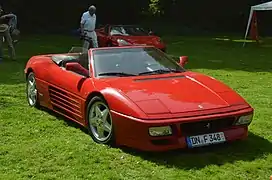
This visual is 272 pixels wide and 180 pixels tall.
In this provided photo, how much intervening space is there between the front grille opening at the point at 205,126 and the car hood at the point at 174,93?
16 cm

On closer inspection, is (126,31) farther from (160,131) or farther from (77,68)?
(160,131)

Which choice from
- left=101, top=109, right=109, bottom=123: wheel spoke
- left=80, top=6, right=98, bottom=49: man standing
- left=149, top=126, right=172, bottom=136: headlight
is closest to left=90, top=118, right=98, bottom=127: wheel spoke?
left=101, top=109, right=109, bottom=123: wheel spoke

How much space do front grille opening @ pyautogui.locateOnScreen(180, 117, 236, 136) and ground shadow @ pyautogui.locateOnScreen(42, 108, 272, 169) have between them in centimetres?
26

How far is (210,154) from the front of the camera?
5.59 metres

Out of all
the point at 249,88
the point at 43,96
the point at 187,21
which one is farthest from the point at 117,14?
Answer: the point at 43,96

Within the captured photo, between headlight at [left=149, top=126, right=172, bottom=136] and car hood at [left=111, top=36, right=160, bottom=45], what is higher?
headlight at [left=149, top=126, right=172, bottom=136]

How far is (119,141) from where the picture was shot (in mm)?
5719

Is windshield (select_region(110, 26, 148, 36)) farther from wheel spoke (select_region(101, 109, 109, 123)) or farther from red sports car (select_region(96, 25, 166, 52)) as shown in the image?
wheel spoke (select_region(101, 109, 109, 123))

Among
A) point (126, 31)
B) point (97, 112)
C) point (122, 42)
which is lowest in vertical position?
point (122, 42)

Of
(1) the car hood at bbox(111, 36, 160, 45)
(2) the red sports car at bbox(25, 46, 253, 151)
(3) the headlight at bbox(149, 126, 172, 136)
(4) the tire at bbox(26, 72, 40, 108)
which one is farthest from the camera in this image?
(1) the car hood at bbox(111, 36, 160, 45)

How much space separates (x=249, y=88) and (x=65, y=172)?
622 cm

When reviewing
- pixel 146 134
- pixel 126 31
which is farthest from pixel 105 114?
pixel 126 31

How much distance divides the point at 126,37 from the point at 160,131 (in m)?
12.6

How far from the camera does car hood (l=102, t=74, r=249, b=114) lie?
5.55m
